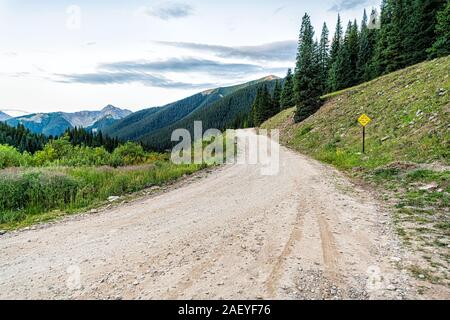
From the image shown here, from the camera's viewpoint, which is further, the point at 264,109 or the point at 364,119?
the point at 264,109

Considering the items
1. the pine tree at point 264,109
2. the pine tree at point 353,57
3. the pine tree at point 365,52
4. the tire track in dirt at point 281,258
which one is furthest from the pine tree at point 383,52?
the tire track in dirt at point 281,258

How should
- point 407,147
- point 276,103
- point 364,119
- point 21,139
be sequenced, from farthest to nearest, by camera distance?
point 21,139 → point 276,103 → point 364,119 → point 407,147

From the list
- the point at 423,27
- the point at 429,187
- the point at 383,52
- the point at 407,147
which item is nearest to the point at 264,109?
the point at 383,52

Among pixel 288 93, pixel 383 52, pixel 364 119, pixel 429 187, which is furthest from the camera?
pixel 288 93

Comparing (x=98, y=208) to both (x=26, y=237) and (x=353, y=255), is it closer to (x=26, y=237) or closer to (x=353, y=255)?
(x=26, y=237)

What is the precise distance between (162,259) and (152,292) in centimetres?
111

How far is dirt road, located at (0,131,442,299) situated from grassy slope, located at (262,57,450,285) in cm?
67

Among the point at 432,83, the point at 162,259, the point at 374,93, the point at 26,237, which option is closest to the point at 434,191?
the point at 162,259

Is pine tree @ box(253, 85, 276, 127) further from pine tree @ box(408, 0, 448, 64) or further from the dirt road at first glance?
the dirt road

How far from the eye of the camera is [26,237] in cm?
698

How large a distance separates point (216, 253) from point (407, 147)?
44.0ft

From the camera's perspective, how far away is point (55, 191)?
34.3ft

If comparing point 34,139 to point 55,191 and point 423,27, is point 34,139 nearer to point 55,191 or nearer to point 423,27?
point 55,191

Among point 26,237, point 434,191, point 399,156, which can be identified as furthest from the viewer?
point 399,156
